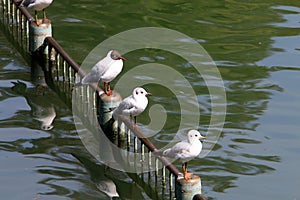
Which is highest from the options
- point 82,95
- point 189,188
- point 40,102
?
point 189,188

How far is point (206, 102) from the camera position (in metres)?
11.6

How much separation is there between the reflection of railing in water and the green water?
0.17 metres

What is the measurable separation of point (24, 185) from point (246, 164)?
246cm

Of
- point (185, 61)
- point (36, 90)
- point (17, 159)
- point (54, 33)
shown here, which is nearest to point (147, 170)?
point (17, 159)

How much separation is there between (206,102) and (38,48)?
2488mm

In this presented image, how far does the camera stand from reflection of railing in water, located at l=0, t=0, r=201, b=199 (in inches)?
364

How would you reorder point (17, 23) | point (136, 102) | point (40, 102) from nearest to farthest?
point (136, 102) → point (40, 102) → point (17, 23)

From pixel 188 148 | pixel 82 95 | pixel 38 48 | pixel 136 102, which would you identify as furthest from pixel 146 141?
pixel 38 48

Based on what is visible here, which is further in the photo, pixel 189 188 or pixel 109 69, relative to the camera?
pixel 109 69

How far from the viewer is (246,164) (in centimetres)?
1003

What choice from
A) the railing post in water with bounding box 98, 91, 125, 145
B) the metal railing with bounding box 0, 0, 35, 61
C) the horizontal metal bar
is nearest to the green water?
the metal railing with bounding box 0, 0, 35, 61

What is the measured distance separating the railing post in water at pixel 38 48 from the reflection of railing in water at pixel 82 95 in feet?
0.07

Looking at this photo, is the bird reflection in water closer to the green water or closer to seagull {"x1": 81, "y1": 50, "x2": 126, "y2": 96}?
the green water

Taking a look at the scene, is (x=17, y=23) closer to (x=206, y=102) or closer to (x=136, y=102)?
(x=206, y=102)
